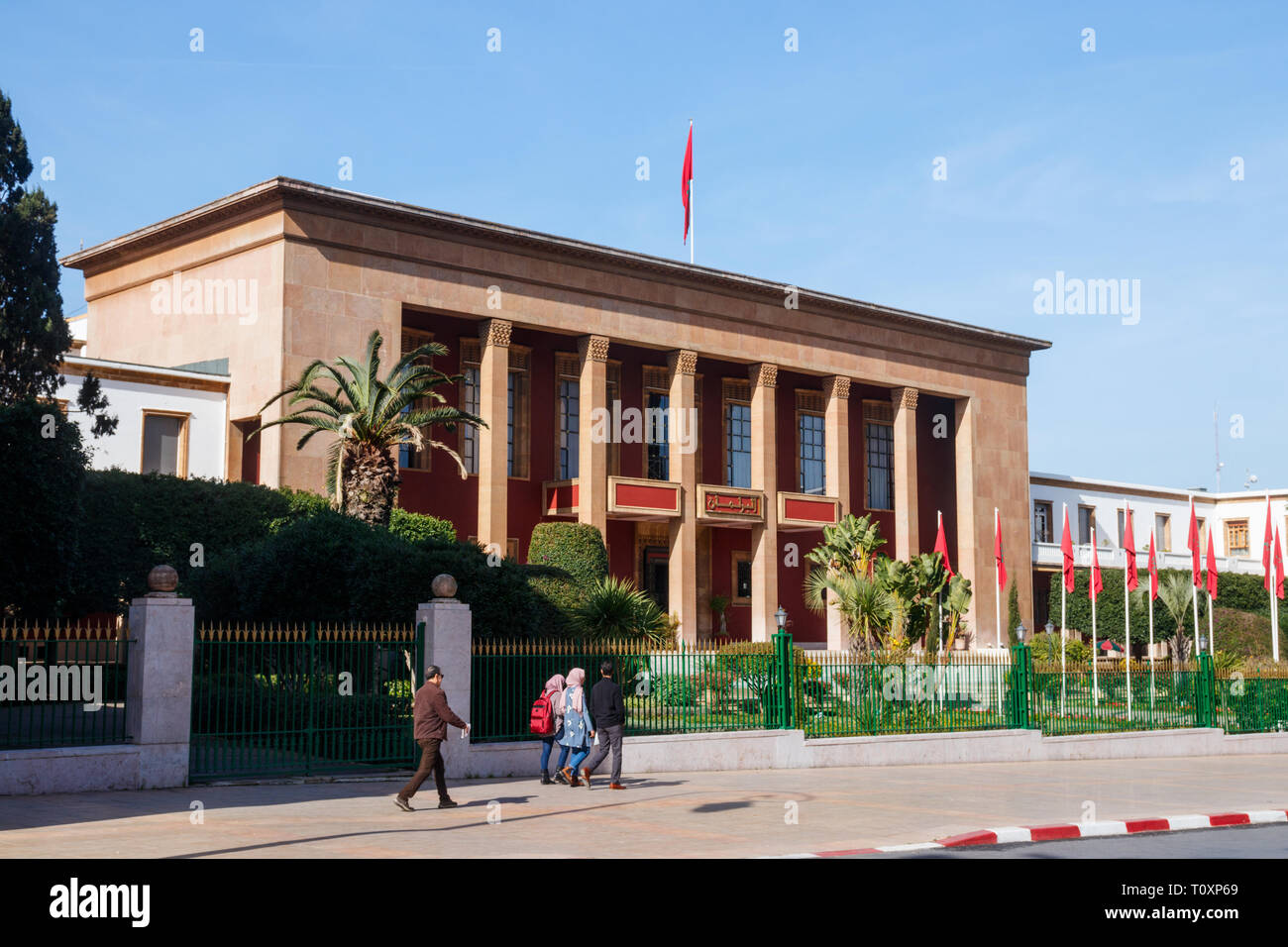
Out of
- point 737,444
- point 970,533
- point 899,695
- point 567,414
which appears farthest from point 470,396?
point 899,695

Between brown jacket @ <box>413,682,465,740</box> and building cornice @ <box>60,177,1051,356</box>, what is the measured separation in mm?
25242

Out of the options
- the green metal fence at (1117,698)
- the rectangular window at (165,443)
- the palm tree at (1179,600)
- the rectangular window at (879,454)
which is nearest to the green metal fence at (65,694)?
the green metal fence at (1117,698)

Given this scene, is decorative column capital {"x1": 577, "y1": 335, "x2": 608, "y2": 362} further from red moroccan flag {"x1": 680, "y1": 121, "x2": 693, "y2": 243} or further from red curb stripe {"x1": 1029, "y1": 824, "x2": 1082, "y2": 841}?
red curb stripe {"x1": 1029, "y1": 824, "x2": 1082, "y2": 841}

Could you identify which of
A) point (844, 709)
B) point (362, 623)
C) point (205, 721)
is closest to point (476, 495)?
point (362, 623)

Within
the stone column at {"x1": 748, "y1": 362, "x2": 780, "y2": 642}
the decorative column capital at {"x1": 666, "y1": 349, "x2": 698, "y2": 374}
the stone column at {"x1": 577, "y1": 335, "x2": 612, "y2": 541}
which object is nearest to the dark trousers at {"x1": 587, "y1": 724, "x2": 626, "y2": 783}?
the stone column at {"x1": 577, "y1": 335, "x2": 612, "y2": 541}

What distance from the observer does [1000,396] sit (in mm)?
56594

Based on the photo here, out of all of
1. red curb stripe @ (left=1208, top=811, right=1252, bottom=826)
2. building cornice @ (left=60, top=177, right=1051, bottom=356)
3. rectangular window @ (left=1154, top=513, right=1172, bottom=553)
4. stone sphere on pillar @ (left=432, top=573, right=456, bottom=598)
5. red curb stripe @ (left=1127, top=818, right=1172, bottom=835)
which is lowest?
red curb stripe @ (left=1208, top=811, right=1252, bottom=826)

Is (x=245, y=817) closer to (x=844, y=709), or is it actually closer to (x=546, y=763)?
(x=546, y=763)

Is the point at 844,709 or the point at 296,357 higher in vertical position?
the point at 296,357

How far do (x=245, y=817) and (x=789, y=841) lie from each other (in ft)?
18.9

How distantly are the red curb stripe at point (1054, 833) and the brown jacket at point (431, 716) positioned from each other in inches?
248

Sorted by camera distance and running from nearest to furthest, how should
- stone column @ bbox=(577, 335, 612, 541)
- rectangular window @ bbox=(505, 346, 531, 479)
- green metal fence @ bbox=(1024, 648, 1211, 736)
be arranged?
green metal fence @ bbox=(1024, 648, 1211, 736) → stone column @ bbox=(577, 335, 612, 541) → rectangular window @ bbox=(505, 346, 531, 479)

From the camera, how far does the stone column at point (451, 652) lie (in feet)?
61.1

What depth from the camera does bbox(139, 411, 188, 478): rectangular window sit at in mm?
36500
